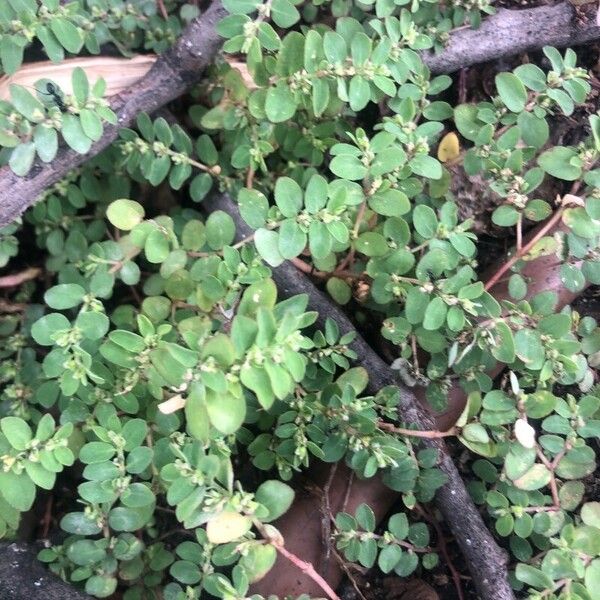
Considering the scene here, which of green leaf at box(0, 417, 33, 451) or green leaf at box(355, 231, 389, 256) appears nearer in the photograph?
green leaf at box(0, 417, 33, 451)

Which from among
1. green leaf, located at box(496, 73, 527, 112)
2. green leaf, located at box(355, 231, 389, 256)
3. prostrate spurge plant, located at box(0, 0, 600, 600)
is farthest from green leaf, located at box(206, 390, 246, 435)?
green leaf, located at box(496, 73, 527, 112)

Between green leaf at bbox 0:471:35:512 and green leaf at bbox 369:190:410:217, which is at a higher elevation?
green leaf at bbox 369:190:410:217

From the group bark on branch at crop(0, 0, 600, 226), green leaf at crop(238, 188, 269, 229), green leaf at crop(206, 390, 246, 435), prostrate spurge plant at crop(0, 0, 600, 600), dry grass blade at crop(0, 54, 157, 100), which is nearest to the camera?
green leaf at crop(206, 390, 246, 435)

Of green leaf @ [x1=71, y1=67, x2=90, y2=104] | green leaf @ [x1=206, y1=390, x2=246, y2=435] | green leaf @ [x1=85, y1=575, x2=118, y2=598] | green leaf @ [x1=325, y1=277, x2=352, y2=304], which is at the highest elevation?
green leaf @ [x1=71, y1=67, x2=90, y2=104]

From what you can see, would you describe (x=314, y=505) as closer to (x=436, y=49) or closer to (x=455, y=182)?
(x=455, y=182)

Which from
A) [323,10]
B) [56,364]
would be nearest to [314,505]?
[56,364]

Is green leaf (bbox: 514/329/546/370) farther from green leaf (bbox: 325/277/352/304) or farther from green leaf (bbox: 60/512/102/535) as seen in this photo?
green leaf (bbox: 60/512/102/535)

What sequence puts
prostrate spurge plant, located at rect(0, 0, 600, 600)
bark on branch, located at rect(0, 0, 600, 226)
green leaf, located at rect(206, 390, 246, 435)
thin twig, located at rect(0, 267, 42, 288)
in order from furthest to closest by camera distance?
1. thin twig, located at rect(0, 267, 42, 288)
2. bark on branch, located at rect(0, 0, 600, 226)
3. prostrate spurge plant, located at rect(0, 0, 600, 600)
4. green leaf, located at rect(206, 390, 246, 435)

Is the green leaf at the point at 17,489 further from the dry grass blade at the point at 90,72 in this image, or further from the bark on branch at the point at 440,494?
the dry grass blade at the point at 90,72

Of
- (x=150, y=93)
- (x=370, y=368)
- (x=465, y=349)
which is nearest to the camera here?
(x=465, y=349)
